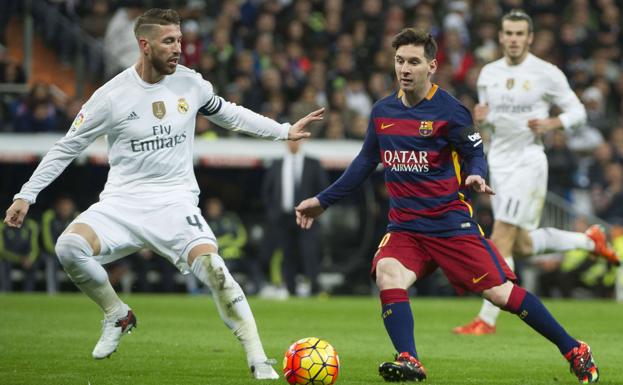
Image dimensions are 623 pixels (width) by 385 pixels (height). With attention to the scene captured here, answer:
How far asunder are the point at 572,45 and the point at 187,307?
482 inches

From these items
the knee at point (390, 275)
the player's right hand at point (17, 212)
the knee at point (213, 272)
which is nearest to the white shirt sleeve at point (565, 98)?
the knee at point (390, 275)

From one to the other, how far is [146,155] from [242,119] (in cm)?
72

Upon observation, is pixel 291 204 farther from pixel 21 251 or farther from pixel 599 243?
pixel 599 243

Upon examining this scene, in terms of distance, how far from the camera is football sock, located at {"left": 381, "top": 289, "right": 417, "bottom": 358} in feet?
26.2

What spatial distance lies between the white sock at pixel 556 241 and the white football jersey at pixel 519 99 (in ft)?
2.94

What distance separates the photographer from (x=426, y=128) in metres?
8.33

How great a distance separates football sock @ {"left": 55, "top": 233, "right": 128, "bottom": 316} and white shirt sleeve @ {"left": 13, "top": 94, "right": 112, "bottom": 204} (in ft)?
1.34

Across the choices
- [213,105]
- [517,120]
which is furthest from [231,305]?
[517,120]

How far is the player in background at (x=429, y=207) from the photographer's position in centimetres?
816

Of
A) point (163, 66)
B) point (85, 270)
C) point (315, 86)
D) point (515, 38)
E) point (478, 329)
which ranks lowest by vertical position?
point (478, 329)

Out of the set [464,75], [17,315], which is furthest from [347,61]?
[17,315]

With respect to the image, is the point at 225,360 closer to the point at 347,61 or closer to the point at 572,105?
the point at 572,105

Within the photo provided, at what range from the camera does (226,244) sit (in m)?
19.9

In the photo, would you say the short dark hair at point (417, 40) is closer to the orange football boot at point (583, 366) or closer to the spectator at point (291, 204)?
the orange football boot at point (583, 366)
